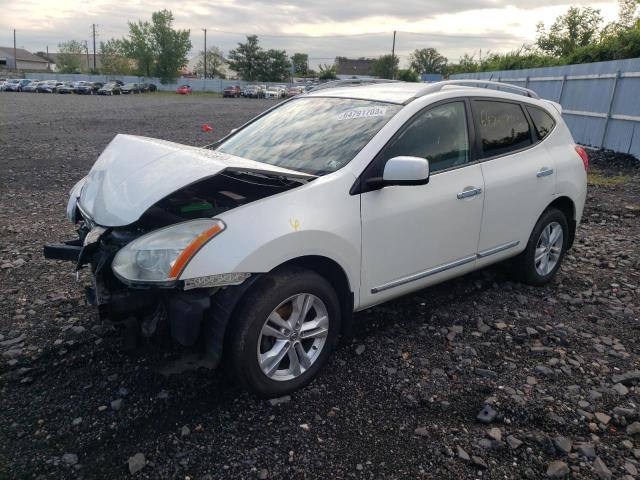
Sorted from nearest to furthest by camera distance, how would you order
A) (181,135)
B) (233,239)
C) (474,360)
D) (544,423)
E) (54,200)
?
(233,239) → (544,423) → (474,360) → (54,200) → (181,135)

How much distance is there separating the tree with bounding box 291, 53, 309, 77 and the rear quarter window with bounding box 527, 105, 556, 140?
344ft

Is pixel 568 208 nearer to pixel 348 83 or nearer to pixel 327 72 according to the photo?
pixel 348 83

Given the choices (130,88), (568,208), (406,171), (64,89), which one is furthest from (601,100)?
(64,89)

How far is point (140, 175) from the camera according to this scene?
3.07 metres

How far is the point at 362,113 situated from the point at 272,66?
89.7 metres

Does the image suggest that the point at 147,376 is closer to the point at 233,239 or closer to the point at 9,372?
the point at 9,372

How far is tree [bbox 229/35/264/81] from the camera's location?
87938 millimetres

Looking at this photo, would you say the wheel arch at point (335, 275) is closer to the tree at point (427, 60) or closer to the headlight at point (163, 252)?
the headlight at point (163, 252)

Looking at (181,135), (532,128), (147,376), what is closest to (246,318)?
(147,376)

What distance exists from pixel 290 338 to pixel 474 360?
1386 mm

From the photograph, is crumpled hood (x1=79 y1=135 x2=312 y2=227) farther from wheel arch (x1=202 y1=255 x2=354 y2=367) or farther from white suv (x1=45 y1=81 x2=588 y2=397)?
wheel arch (x1=202 y1=255 x2=354 y2=367)

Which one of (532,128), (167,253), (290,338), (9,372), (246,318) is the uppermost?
(532,128)

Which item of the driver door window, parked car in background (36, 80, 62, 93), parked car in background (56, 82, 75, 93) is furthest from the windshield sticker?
parked car in background (36, 80, 62, 93)

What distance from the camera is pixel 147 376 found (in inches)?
126
